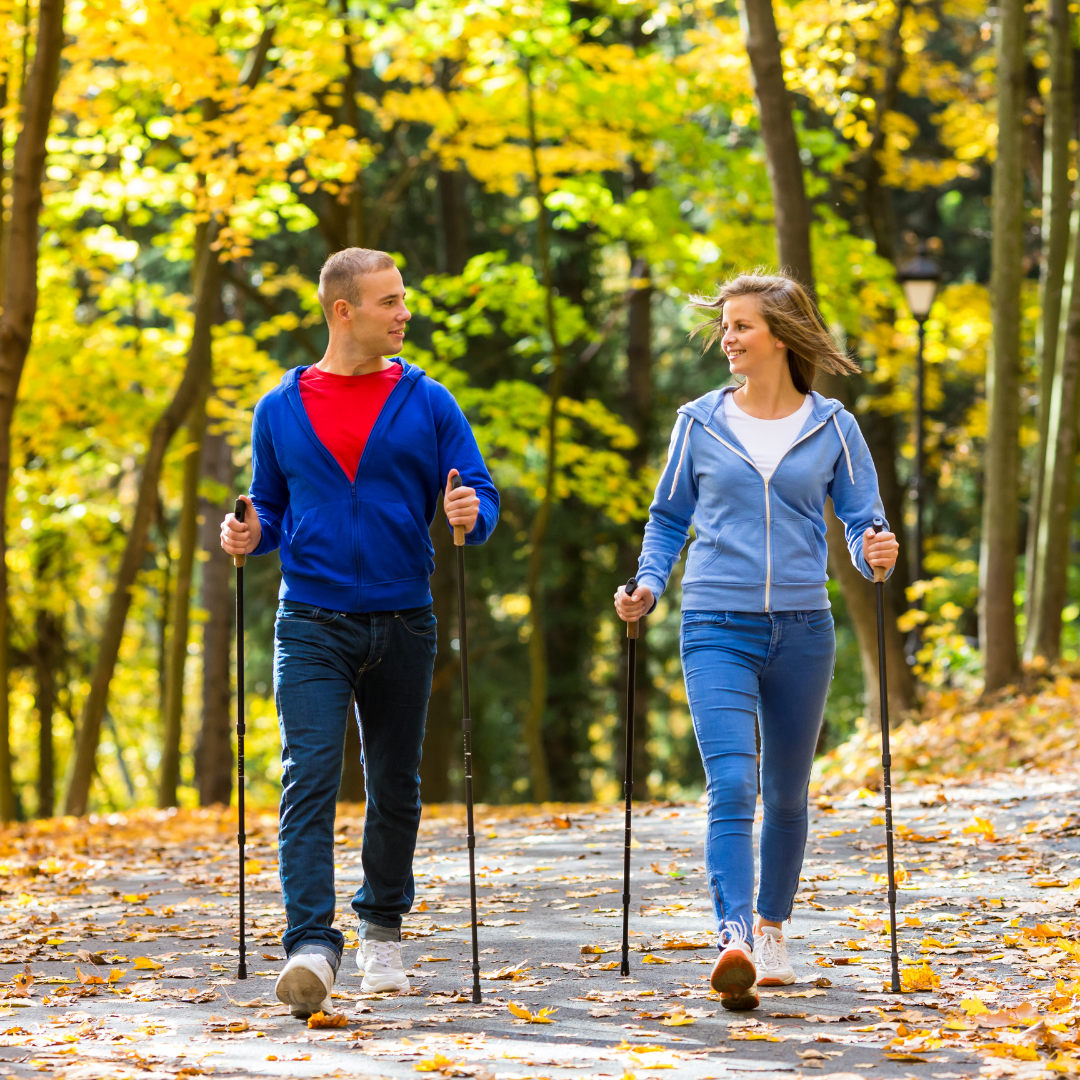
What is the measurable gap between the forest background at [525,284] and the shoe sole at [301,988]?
7.01 m

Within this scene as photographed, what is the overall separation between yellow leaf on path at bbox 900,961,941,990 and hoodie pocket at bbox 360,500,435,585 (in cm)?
200

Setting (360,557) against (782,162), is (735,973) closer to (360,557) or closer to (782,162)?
(360,557)

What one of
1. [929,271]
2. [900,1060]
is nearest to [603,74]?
[929,271]

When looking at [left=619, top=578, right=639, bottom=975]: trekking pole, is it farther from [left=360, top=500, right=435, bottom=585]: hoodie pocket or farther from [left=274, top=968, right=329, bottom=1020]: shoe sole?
[left=274, top=968, right=329, bottom=1020]: shoe sole

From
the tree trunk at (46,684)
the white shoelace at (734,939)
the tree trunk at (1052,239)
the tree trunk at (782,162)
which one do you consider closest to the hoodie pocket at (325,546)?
the white shoelace at (734,939)

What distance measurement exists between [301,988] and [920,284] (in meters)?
12.0

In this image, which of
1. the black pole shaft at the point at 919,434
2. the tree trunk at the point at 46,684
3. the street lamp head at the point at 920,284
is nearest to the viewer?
the black pole shaft at the point at 919,434

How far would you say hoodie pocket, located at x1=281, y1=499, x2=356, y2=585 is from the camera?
4.43 metres

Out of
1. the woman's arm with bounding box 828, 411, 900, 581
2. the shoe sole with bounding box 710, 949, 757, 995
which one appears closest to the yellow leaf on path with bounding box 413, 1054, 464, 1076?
the shoe sole with bounding box 710, 949, 757, 995

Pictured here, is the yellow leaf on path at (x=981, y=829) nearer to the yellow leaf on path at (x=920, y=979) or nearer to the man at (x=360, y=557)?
the yellow leaf on path at (x=920, y=979)

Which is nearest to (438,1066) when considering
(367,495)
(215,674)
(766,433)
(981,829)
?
(367,495)

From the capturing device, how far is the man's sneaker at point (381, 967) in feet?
14.9

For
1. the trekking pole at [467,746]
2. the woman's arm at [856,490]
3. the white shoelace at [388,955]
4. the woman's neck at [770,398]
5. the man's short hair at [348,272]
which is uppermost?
the man's short hair at [348,272]

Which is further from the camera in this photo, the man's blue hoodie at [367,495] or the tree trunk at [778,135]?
the tree trunk at [778,135]
